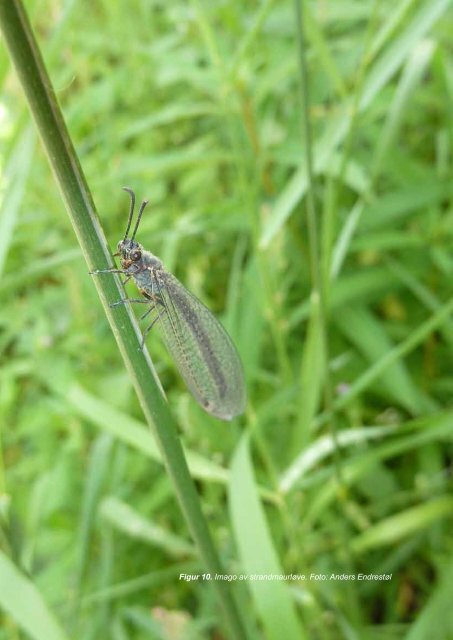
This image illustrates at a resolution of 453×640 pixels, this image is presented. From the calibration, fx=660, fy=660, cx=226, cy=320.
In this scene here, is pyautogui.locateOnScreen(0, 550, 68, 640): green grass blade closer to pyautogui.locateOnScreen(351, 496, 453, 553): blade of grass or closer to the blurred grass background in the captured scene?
the blurred grass background

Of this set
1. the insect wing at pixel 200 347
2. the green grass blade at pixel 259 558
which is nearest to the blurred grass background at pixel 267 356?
the green grass blade at pixel 259 558

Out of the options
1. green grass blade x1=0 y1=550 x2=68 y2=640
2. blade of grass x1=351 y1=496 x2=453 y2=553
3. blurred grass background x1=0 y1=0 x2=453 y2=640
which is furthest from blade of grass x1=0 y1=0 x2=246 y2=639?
blade of grass x1=351 y1=496 x2=453 y2=553

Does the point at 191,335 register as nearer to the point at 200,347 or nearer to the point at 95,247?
the point at 200,347

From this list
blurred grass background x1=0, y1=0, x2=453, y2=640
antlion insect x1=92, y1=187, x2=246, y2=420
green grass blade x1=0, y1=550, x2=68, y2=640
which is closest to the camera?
green grass blade x1=0, y1=550, x2=68, y2=640

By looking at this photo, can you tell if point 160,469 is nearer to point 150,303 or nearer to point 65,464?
point 65,464

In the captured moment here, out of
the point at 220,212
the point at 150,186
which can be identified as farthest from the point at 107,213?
the point at 220,212

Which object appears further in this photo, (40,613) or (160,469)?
(160,469)

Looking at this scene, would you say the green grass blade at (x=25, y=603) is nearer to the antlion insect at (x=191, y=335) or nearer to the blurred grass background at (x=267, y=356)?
the blurred grass background at (x=267, y=356)
